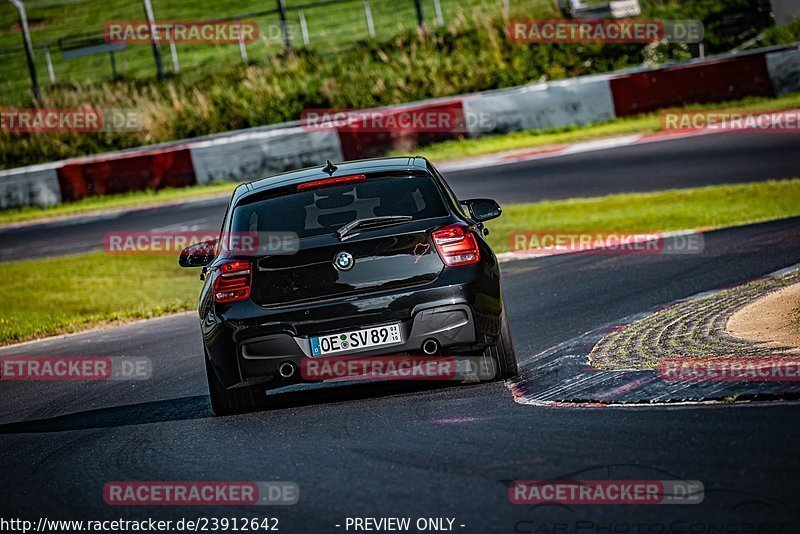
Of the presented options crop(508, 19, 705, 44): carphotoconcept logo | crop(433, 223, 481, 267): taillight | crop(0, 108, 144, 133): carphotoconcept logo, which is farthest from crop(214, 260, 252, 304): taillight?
crop(0, 108, 144, 133): carphotoconcept logo

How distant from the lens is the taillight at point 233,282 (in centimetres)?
791

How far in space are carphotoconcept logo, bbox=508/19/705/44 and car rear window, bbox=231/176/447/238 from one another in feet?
69.7

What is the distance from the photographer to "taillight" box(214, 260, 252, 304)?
791 cm

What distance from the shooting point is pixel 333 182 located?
333 inches

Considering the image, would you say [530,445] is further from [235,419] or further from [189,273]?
[189,273]

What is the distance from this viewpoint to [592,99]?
82.8ft

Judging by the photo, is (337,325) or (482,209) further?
(482,209)

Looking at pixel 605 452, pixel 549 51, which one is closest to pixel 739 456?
pixel 605 452

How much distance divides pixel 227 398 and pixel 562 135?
58.4ft

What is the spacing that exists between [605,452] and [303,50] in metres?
28.9

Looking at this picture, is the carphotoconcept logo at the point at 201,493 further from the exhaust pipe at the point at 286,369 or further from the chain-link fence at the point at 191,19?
the chain-link fence at the point at 191,19

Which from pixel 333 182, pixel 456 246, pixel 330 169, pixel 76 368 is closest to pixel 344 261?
pixel 456 246

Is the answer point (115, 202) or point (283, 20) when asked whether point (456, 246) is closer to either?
point (115, 202)

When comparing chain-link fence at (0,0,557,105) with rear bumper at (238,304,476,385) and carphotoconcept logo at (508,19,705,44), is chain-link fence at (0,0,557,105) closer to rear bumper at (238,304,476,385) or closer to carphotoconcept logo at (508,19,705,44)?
carphotoconcept logo at (508,19,705,44)
